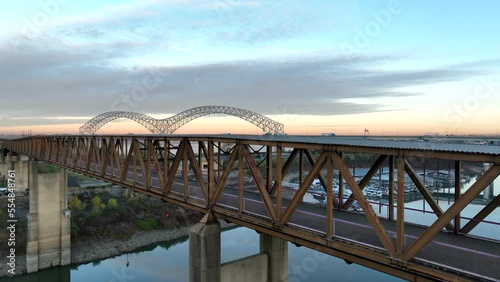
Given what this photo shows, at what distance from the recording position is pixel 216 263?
1741cm

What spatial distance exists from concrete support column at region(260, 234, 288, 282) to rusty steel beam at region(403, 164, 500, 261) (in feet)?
34.5

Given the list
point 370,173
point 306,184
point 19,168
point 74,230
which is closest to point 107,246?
point 74,230

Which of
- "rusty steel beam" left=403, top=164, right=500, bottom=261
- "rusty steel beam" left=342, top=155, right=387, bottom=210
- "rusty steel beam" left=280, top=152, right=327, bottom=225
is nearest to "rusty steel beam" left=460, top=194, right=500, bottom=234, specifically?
"rusty steel beam" left=403, top=164, right=500, bottom=261

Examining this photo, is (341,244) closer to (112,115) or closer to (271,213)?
(271,213)

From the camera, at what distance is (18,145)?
2692 inches

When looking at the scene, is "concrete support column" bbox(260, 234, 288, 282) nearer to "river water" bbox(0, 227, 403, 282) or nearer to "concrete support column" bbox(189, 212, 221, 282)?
"concrete support column" bbox(189, 212, 221, 282)

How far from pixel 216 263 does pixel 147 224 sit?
5151 cm

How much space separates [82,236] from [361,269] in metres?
44.2

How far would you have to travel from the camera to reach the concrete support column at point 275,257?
1986cm

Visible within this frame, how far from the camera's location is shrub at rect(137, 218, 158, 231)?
64131 mm

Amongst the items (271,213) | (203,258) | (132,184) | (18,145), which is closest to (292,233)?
(271,213)

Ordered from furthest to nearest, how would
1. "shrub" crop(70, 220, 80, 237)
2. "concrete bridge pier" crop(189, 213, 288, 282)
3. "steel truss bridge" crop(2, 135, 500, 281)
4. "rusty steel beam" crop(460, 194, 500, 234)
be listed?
"shrub" crop(70, 220, 80, 237)
"concrete bridge pier" crop(189, 213, 288, 282)
"rusty steel beam" crop(460, 194, 500, 234)
"steel truss bridge" crop(2, 135, 500, 281)

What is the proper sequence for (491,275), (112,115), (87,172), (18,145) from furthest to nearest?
(112,115)
(18,145)
(87,172)
(491,275)

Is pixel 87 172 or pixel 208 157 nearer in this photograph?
pixel 208 157
